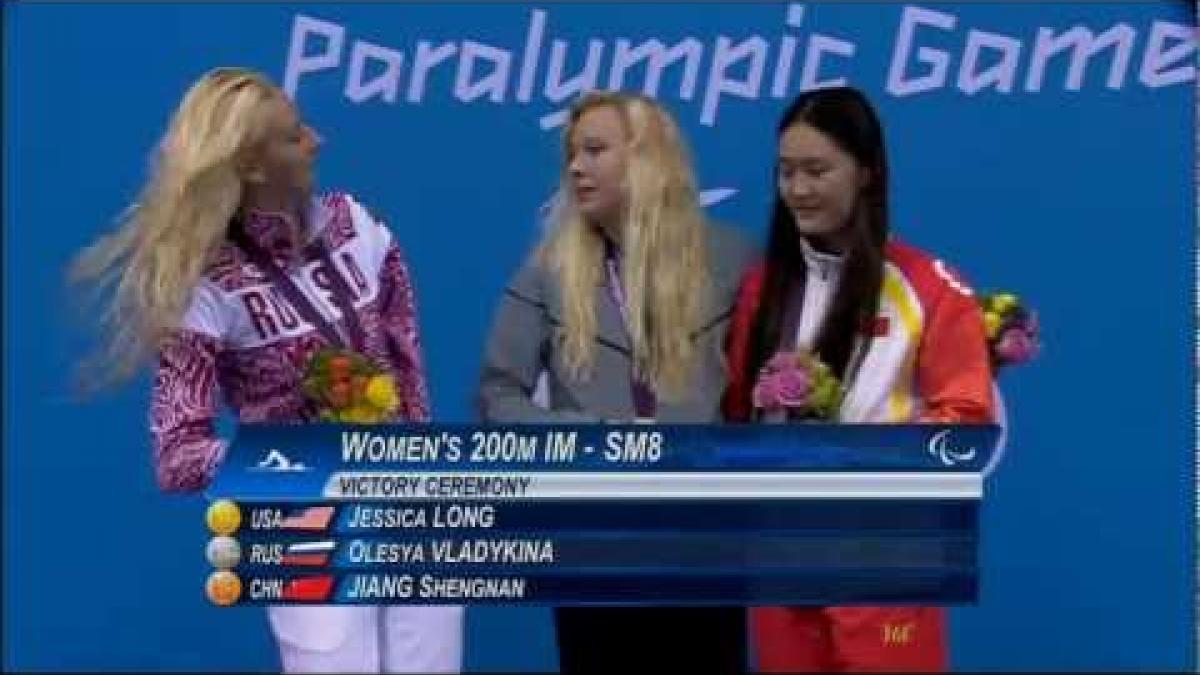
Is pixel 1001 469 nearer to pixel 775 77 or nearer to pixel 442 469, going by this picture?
pixel 775 77

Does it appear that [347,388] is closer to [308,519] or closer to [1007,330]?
[308,519]

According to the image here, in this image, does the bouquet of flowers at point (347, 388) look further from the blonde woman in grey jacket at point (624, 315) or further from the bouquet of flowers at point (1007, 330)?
the bouquet of flowers at point (1007, 330)

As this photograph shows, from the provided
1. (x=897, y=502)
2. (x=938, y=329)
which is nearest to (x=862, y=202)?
(x=938, y=329)

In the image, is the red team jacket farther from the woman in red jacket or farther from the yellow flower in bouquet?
the yellow flower in bouquet

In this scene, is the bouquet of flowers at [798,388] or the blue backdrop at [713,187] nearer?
the bouquet of flowers at [798,388]

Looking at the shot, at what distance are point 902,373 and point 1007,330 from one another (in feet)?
0.63

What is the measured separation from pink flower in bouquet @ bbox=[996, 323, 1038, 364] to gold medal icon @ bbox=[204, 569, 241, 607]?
46.4 inches

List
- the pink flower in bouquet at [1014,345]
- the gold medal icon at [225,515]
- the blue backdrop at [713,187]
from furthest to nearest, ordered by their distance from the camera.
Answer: the blue backdrop at [713,187] < the pink flower in bouquet at [1014,345] < the gold medal icon at [225,515]

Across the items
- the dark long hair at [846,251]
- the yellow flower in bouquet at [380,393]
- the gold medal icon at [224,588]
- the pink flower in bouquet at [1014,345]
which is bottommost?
the gold medal icon at [224,588]

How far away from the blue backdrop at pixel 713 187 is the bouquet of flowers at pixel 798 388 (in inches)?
15.7

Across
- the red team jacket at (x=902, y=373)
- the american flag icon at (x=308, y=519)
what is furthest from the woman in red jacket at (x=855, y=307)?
the american flag icon at (x=308, y=519)

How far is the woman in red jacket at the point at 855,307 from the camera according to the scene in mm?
3635

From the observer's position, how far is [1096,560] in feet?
13.5

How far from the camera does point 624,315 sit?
3.66m
